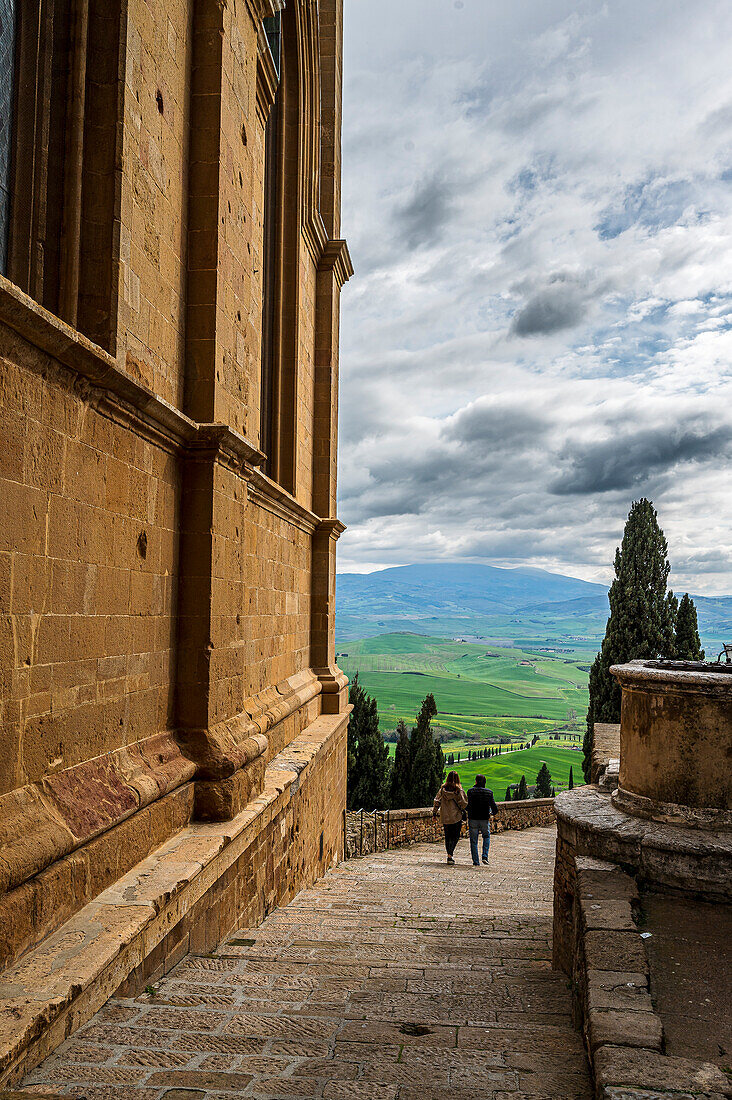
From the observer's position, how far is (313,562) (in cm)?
1184

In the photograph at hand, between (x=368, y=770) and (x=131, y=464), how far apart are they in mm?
19822

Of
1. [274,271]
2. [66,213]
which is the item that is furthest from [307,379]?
[66,213]

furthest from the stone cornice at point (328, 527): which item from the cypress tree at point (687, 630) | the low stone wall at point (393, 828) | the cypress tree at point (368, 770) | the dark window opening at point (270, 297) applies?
the cypress tree at point (687, 630)

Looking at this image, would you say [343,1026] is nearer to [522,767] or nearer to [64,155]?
[64,155]

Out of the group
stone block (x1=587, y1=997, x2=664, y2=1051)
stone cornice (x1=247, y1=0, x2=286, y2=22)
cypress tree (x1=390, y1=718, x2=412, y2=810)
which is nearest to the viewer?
stone block (x1=587, y1=997, x2=664, y2=1051)

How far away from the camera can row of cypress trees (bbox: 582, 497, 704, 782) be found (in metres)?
25.9

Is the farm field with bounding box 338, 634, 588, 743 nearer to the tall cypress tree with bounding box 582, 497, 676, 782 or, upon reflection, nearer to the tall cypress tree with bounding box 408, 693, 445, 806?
the tall cypress tree with bounding box 582, 497, 676, 782

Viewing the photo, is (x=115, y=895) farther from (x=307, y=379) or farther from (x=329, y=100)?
(x=329, y=100)

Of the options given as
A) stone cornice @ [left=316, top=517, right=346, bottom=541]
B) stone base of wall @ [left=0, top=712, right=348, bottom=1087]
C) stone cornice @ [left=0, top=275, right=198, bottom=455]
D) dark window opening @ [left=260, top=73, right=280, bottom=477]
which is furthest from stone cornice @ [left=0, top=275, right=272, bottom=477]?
stone cornice @ [left=316, top=517, right=346, bottom=541]

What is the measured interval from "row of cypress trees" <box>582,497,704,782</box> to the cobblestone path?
21330 millimetres

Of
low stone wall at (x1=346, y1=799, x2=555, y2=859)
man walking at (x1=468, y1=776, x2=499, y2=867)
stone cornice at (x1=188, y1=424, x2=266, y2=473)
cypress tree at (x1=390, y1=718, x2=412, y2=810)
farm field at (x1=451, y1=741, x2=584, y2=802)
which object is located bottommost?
farm field at (x1=451, y1=741, x2=584, y2=802)

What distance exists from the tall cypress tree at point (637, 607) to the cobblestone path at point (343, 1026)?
21.1m

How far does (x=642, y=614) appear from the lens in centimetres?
2625

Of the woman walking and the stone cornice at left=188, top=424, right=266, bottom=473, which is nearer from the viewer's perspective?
the stone cornice at left=188, top=424, right=266, bottom=473
